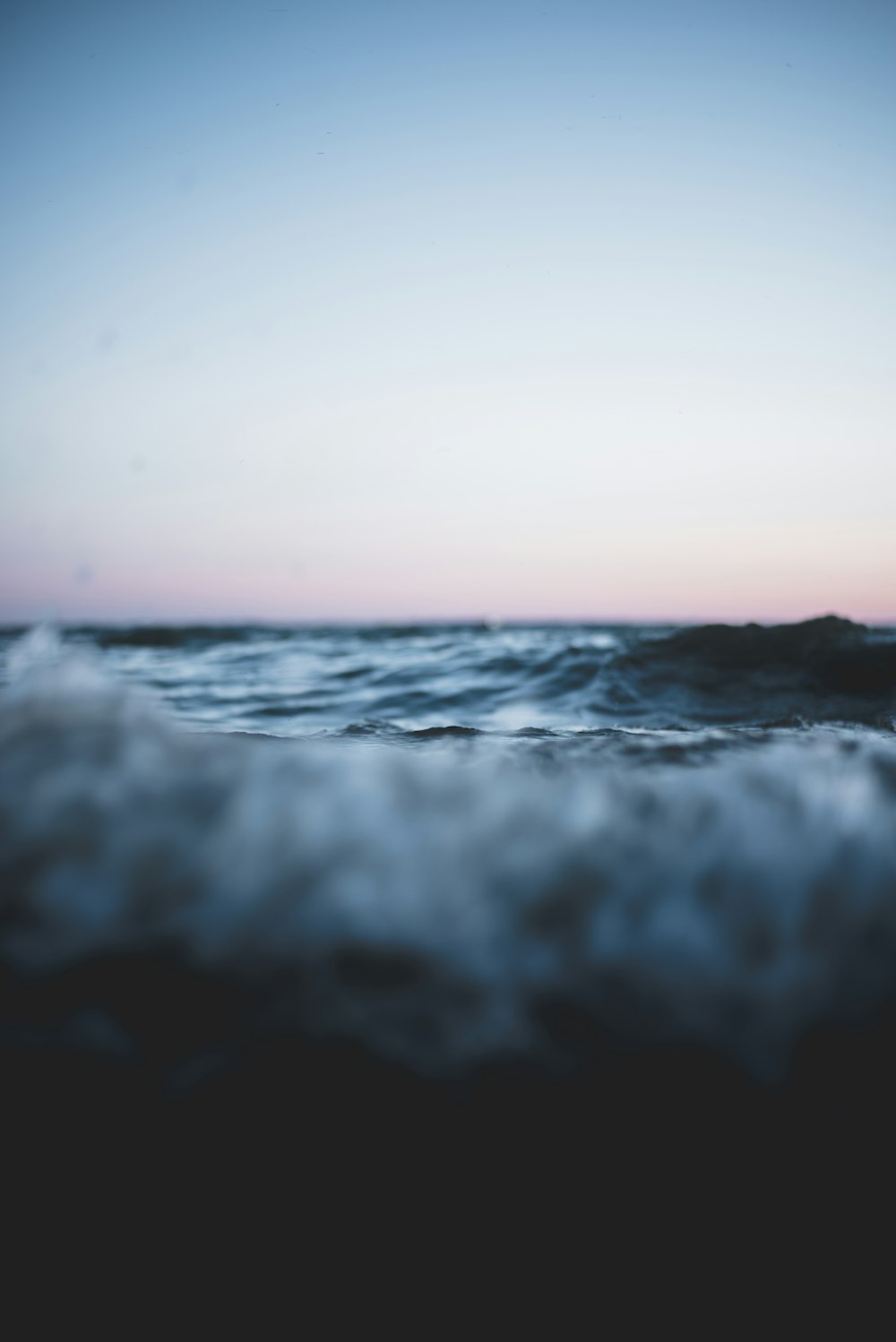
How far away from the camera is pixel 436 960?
4.66 ft

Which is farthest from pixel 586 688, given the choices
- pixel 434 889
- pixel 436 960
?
pixel 436 960

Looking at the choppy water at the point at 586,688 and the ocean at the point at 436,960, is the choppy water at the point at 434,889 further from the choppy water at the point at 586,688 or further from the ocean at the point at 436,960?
the choppy water at the point at 586,688

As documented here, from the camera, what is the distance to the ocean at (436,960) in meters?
1.15

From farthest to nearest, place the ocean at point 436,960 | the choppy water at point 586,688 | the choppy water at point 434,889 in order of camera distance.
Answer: the choppy water at point 586,688
the choppy water at point 434,889
the ocean at point 436,960

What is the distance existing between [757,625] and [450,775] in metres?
5.47

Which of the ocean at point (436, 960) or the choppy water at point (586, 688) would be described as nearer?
the ocean at point (436, 960)

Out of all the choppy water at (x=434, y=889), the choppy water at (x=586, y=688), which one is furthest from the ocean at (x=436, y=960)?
the choppy water at (x=586, y=688)

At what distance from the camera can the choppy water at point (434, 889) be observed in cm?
132

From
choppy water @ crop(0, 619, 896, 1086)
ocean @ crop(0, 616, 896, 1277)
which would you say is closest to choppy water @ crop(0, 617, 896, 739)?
choppy water @ crop(0, 619, 896, 1086)

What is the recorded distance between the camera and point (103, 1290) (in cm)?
95

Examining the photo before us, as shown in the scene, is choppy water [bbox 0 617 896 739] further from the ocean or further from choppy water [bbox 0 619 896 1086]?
the ocean

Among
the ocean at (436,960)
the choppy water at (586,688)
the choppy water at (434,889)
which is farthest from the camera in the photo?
the choppy water at (586,688)

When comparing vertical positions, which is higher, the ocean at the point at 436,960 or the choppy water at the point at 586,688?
the choppy water at the point at 586,688

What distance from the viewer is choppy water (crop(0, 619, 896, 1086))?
1316 mm
